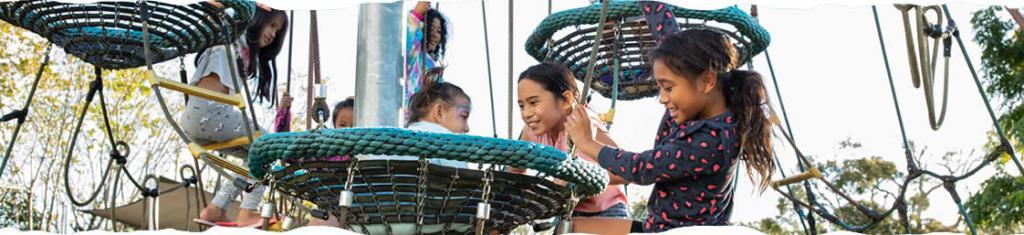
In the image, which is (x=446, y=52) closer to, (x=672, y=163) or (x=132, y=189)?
(x=672, y=163)

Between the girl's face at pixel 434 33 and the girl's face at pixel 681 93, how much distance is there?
1295mm

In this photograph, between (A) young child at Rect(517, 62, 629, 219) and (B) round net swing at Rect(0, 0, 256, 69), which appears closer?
(B) round net swing at Rect(0, 0, 256, 69)

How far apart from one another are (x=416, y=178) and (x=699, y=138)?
0.56 meters

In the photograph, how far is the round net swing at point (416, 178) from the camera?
1.37 meters

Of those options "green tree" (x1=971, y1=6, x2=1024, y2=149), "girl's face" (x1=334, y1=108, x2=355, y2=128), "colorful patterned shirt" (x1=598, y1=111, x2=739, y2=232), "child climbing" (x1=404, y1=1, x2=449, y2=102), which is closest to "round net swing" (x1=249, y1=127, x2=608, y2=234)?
"colorful patterned shirt" (x1=598, y1=111, x2=739, y2=232)

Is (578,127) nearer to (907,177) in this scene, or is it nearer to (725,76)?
(725,76)

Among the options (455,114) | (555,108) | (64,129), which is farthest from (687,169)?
(64,129)

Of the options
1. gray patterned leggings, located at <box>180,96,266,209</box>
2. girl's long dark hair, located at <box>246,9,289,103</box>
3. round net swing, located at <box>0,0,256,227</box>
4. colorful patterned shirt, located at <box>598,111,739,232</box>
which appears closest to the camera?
colorful patterned shirt, located at <box>598,111,739,232</box>

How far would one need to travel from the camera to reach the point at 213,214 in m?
2.98

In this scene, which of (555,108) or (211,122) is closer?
(555,108)

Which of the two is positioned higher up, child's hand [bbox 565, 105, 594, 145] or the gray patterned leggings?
the gray patterned leggings

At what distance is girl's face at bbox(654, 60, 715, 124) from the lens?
1.89m

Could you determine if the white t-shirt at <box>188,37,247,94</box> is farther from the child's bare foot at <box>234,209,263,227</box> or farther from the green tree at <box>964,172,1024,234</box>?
the green tree at <box>964,172,1024,234</box>

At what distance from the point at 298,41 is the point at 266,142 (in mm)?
4591
